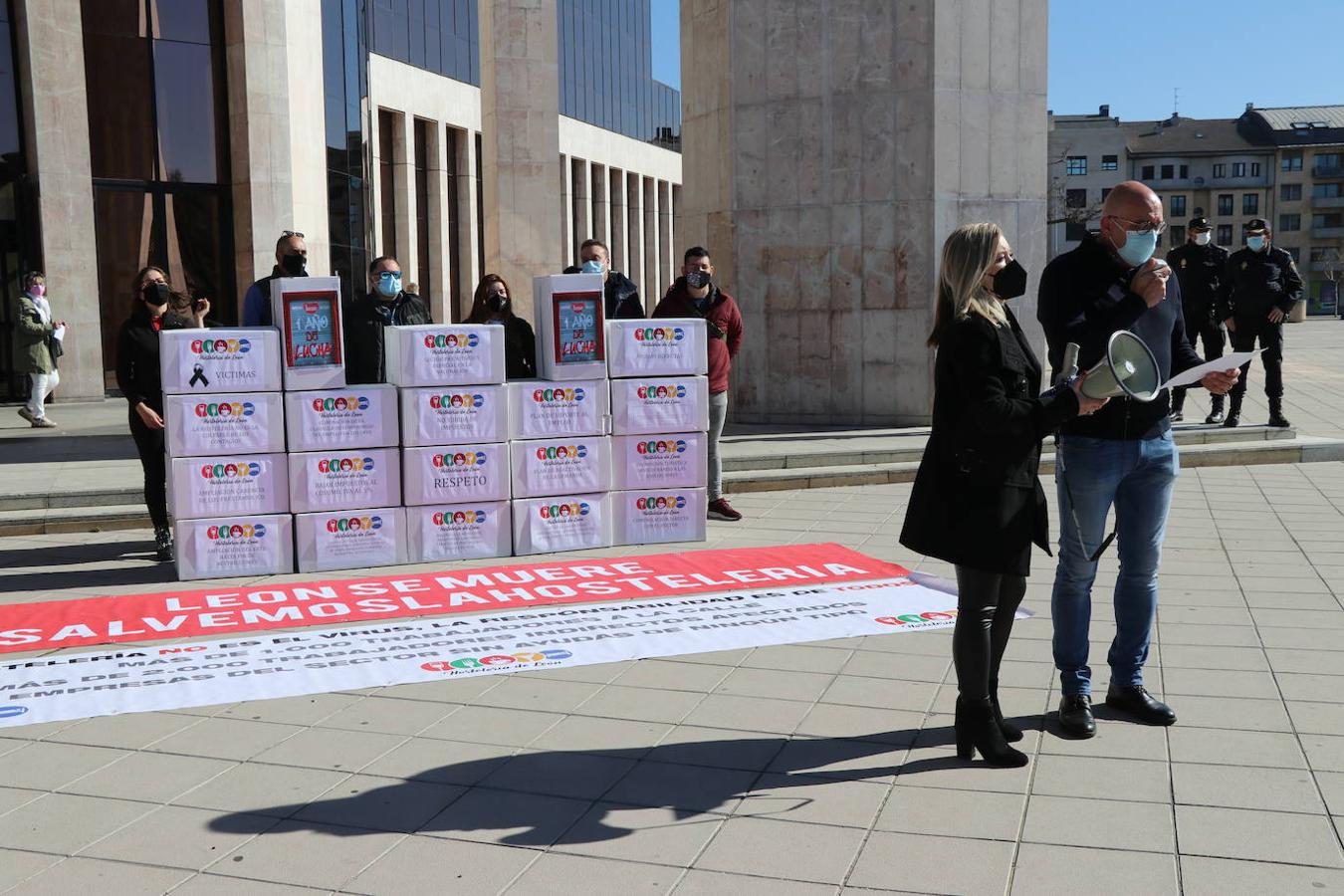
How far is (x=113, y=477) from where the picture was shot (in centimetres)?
1141

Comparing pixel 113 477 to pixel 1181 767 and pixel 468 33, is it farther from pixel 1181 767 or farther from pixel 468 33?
pixel 468 33

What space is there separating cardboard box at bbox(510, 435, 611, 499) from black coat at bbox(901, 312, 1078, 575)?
4.65 meters

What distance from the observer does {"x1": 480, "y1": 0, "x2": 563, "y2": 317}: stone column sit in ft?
63.2

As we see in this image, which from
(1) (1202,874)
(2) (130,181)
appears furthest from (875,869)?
(2) (130,181)

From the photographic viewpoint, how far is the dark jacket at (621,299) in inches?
401

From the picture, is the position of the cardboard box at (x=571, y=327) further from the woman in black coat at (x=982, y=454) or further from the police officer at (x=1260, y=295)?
the police officer at (x=1260, y=295)

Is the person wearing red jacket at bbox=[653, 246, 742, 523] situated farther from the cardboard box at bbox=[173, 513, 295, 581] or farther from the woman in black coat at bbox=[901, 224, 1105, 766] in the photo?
the woman in black coat at bbox=[901, 224, 1105, 766]

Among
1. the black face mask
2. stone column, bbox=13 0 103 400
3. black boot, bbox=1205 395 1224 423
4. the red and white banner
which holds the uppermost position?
stone column, bbox=13 0 103 400

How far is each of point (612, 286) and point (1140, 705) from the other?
610 centimetres

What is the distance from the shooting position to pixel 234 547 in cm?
838

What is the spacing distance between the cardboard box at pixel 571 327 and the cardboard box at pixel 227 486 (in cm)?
190

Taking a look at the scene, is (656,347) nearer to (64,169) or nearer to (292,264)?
(292,264)

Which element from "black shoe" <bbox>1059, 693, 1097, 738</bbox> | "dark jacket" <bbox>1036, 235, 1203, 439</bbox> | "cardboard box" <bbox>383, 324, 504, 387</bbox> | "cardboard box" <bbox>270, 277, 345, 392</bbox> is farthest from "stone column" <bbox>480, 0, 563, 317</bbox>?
"black shoe" <bbox>1059, 693, 1097, 738</bbox>

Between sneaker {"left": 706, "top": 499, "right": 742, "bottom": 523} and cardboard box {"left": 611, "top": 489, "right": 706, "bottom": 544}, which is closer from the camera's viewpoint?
cardboard box {"left": 611, "top": 489, "right": 706, "bottom": 544}
